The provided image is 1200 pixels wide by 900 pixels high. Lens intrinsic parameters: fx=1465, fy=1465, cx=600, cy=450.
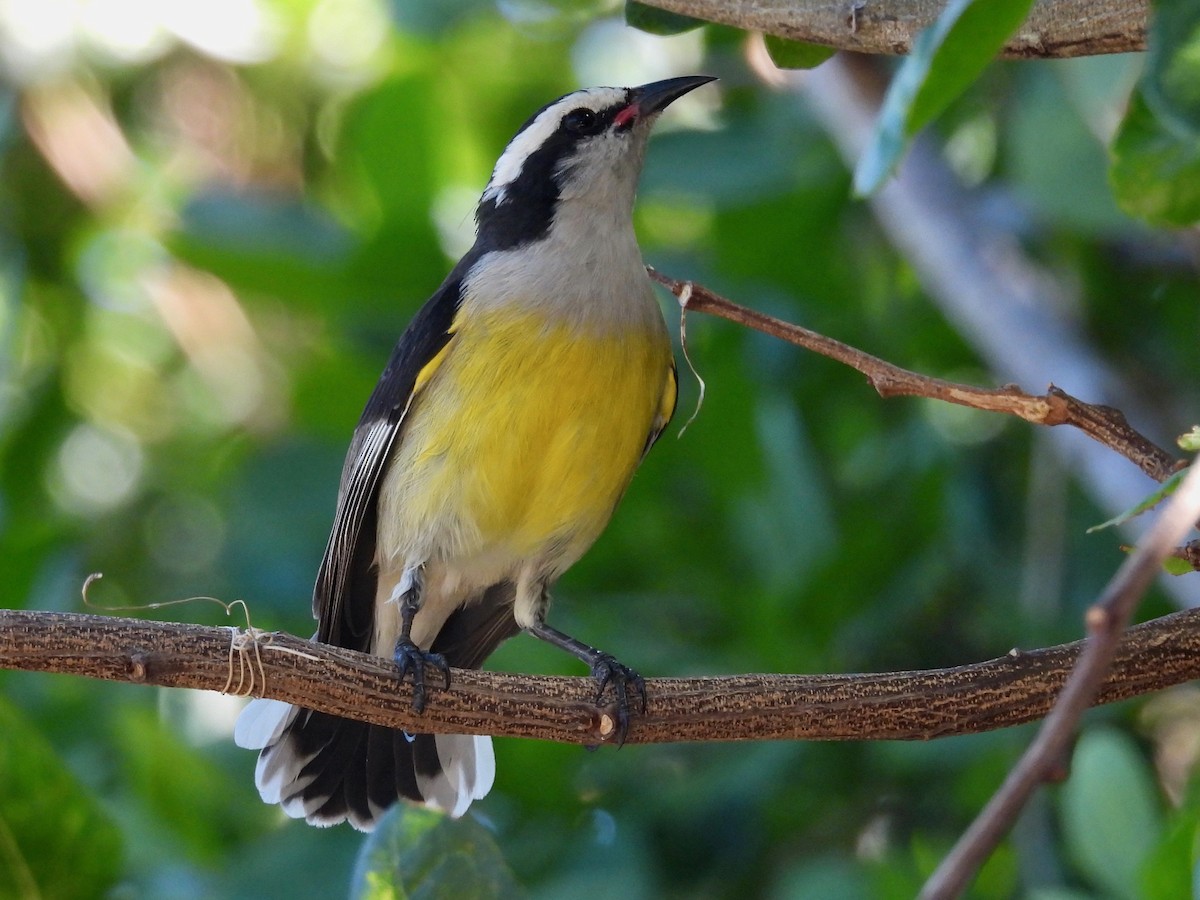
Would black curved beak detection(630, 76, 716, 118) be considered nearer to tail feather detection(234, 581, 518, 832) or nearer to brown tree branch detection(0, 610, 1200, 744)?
tail feather detection(234, 581, 518, 832)

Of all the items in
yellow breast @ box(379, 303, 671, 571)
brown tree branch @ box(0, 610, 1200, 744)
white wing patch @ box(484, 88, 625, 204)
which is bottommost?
brown tree branch @ box(0, 610, 1200, 744)

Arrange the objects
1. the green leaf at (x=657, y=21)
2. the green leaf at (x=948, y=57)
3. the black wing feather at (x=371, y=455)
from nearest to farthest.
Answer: the green leaf at (x=948, y=57) → the green leaf at (x=657, y=21) → the black wing feather at (x=371, y=455)

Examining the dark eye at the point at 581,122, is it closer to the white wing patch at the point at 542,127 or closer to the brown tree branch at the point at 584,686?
the white wing patch at the point at 542,127

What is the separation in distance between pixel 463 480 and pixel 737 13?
5.81ft

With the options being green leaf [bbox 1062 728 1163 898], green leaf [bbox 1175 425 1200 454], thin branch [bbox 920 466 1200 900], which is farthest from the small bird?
thin branch [bbox 920 466 1200 900]

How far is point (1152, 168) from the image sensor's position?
1744 mm

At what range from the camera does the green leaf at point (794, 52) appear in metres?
2.29

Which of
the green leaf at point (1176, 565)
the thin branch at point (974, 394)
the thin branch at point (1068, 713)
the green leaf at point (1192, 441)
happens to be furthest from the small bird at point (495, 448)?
the thin branch at point (1068, 713)

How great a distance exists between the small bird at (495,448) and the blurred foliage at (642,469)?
0.72ft

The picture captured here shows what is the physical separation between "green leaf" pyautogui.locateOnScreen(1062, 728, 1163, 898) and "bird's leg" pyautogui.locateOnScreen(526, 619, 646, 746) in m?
0.89

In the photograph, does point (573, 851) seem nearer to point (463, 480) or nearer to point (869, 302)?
point (463, 480)

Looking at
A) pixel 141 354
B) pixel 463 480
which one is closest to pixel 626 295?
pixel 463 480

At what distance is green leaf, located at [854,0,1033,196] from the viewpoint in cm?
142

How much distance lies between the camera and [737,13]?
208cm
